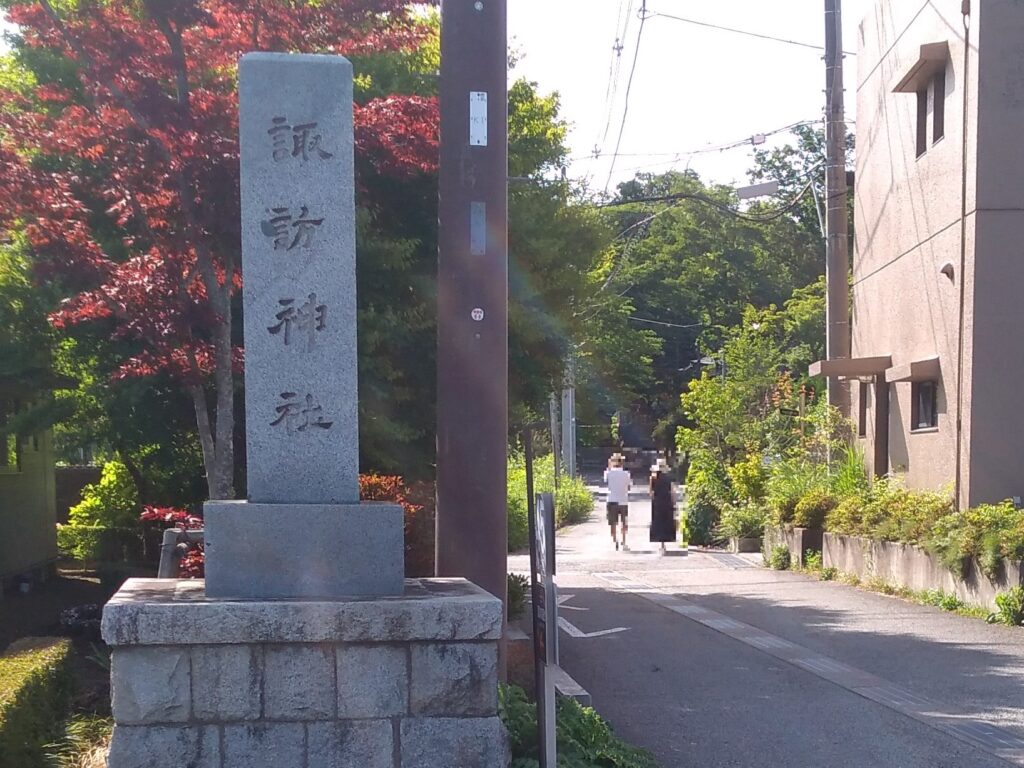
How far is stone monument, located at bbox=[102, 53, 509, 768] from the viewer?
441cm

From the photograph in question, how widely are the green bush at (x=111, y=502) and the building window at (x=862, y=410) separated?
1121 centimetres

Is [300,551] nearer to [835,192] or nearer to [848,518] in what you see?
[848,518]

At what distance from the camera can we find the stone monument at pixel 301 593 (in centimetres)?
441

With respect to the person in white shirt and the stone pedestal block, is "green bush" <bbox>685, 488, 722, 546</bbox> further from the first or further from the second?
the stone pedestal block

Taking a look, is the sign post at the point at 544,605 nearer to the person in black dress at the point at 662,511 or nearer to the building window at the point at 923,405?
the building window at the point at 923,405

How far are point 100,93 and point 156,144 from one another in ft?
2.02

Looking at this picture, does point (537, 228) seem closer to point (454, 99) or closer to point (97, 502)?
point (454, 99)

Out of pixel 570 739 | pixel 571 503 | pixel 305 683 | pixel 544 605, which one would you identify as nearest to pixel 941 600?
pixel 570 739

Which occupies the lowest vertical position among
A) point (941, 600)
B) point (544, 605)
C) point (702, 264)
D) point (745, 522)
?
point (745, 522)

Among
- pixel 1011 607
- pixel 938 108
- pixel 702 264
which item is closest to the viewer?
pixel 1011 607

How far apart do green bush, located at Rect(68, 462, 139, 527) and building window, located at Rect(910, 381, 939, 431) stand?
10.5 metres

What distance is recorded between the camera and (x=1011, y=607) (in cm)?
1092

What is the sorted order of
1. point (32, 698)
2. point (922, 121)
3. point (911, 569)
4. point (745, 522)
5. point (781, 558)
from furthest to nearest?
point (745, 522) < point (781, 558) < point (922, 121) < point (911, 569) < point (32, 698)

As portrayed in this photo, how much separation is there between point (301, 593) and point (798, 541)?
46.2ft
